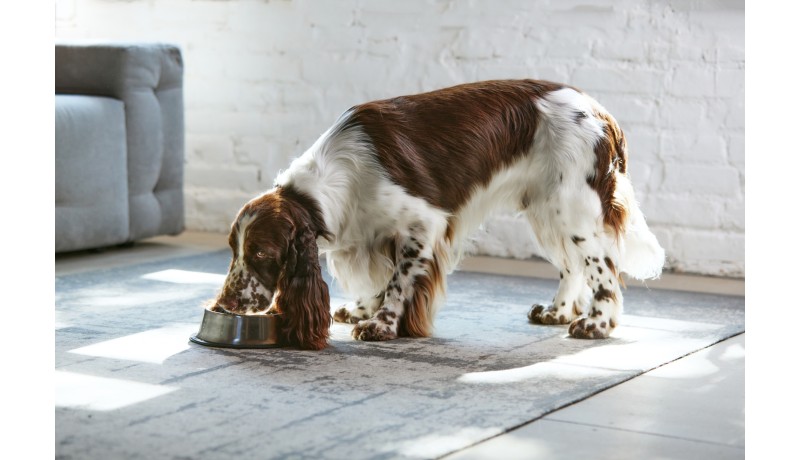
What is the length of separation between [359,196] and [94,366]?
89 cm

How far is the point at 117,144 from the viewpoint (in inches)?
190

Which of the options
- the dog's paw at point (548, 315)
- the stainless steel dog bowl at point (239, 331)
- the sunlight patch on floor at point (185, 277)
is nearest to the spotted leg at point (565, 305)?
the dog's paw at point (548, 315)

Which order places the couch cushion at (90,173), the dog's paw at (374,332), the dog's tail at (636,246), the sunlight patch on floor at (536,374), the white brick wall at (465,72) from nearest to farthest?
the sunlight patch on floor at (536,374) → the dog's paw at (374,332) → the dog's tail at (636,246) → the couch cushion at (90,173) → the white brick wall at (465,72)

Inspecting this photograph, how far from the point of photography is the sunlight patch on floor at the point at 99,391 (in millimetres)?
2430

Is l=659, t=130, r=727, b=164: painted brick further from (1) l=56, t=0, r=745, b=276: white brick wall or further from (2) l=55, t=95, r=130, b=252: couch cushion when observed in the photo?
(2) l=55, t=95, r=130, b=252: couch cushion

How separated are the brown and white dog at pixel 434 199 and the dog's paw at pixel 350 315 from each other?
0.05 m

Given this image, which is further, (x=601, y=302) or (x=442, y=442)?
(x=601, y=302)

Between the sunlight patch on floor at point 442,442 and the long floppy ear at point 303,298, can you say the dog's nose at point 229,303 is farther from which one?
the sunlight patch on floor at point 442,442

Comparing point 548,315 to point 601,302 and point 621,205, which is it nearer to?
point 601,302

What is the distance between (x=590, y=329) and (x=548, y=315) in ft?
0.80

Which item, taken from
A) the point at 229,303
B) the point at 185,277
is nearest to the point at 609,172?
the point at 229,303
